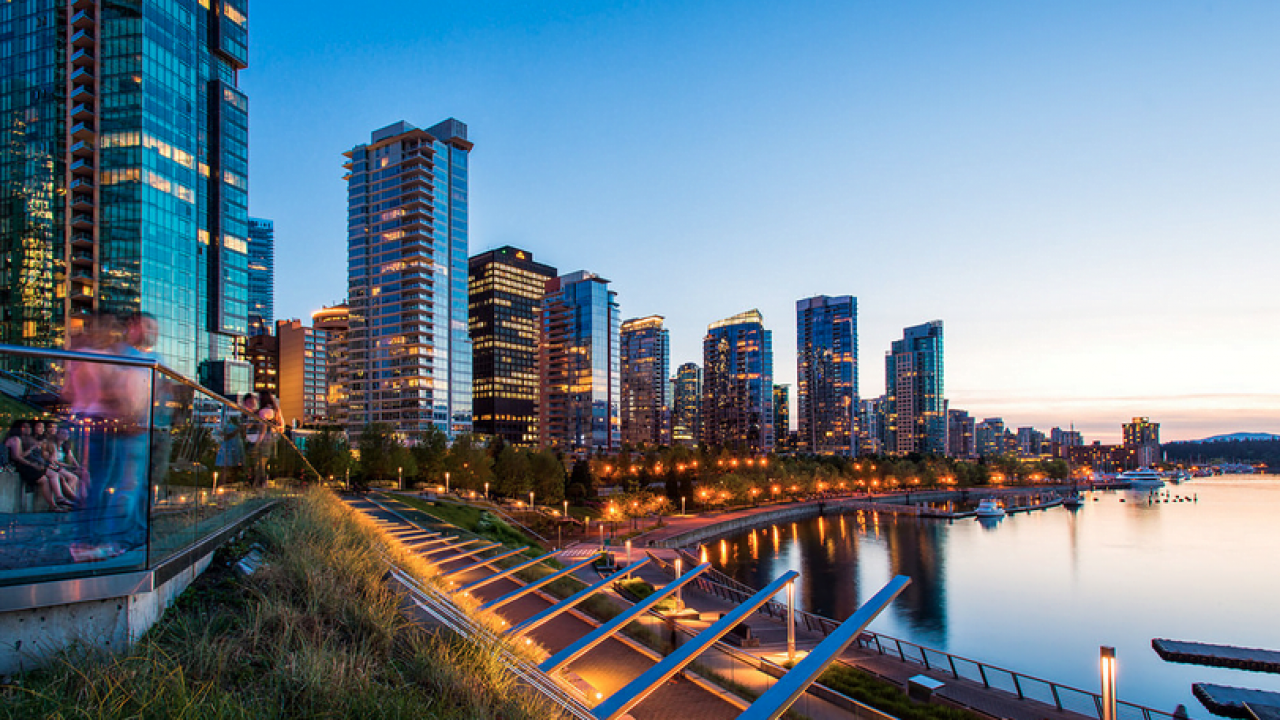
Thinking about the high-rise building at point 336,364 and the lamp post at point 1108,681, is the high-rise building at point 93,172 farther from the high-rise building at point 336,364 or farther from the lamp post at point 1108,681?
the lamp post at point 1108,681

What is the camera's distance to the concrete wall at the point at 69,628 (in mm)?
4699

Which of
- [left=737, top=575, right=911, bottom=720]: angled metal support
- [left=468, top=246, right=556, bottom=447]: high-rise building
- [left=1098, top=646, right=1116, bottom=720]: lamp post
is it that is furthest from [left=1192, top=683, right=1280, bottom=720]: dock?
[left=468, top=246, right=556, bottom=447]: high-rise building

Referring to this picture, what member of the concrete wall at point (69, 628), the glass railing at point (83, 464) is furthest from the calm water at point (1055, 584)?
the glass railing at point (83, 464)

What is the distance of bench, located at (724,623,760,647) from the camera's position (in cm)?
1978

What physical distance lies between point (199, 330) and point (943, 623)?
230 feet

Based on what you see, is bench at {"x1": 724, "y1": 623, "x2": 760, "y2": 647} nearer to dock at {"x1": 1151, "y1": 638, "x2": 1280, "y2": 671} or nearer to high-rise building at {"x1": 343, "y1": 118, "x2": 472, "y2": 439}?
dock at {"x1": 1151, "y1": 638, "x2": 1280, "y2": 671}

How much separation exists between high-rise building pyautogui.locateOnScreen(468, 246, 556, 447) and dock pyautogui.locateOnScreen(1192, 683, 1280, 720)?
148 meters

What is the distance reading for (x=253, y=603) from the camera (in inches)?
277

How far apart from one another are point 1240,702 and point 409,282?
11706cm

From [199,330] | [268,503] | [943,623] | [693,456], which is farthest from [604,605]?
[693,456]

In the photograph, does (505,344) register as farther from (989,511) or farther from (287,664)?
(287,664)

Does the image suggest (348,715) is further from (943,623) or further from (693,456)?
(693,456)

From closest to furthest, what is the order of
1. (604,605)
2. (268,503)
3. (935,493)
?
1. (268,503)
2. (604,605)
3. (935,493)

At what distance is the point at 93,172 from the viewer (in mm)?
61469
